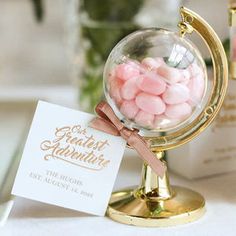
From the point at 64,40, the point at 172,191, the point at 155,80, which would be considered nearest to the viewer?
the point at 155,80

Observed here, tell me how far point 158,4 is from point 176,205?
0.76 meters

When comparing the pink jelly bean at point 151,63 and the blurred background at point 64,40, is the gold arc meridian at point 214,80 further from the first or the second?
the blurred background at point 64,40

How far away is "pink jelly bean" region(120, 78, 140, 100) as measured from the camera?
2.18 feet

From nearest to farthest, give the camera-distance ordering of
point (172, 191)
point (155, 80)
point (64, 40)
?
1. point (155, 80)
2. point (172, 191)
3. point (64, 40)

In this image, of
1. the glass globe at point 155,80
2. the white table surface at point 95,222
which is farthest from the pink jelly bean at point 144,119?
the white table surface at point 95,222

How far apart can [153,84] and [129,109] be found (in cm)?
4

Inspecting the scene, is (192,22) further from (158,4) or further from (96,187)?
(158,4)

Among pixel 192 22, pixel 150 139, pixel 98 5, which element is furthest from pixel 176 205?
pixel 98 5

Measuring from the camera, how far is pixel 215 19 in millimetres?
906

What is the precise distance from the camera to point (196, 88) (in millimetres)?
673

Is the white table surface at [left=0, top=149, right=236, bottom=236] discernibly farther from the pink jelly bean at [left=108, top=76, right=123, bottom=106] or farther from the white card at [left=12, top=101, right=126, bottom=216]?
the pink jelly bean at [left=108, top=76, right=123, bottom=106]

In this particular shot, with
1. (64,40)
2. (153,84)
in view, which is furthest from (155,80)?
(64,40)

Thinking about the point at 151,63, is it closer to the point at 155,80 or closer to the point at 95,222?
the point at 155,80

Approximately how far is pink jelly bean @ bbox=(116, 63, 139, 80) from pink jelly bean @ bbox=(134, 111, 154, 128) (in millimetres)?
42
